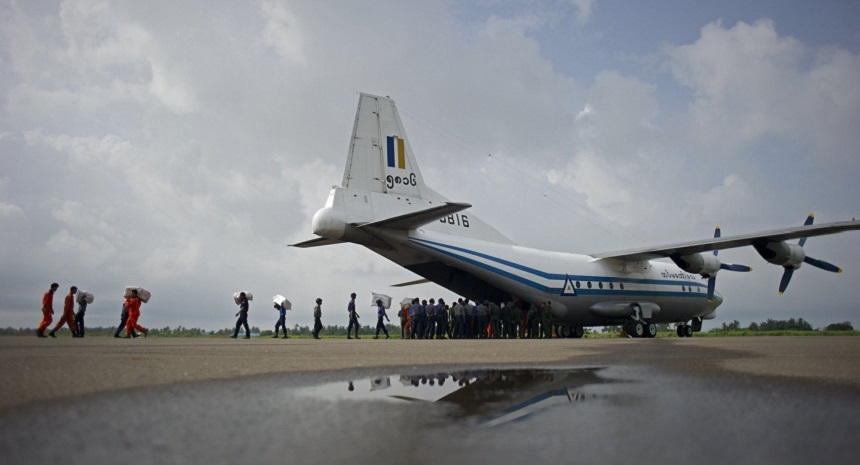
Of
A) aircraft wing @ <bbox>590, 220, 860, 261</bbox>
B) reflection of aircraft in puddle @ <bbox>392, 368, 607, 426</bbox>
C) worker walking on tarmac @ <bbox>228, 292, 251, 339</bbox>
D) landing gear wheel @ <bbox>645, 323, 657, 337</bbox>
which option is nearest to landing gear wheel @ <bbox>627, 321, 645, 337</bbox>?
landing gear wheel @ <bbox>645, 323, 657, 337</bbox>

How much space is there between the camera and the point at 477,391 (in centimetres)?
358

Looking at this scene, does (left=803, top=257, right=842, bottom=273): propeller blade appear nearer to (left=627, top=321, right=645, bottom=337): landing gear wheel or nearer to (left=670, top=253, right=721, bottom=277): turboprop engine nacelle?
(left=670, top=253, right=721, bottom=277): turboprop engine nacelle

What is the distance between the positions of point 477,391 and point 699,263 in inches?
798

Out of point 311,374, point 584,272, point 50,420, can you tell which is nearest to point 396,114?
point 584,272

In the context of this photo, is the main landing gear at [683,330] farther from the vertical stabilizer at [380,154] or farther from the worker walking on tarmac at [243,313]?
the worker walking on tarmac at [243,313]

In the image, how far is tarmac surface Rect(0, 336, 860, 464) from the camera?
1.98 m

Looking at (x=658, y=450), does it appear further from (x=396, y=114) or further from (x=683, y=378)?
(x=396, y=114)

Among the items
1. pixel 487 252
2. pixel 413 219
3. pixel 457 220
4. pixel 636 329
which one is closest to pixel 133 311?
pixel 413 219

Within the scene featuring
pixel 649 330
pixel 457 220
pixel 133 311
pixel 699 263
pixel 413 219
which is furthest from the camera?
pixel 649 330

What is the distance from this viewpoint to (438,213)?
14.7 m

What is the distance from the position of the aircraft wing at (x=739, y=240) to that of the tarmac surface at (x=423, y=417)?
16159 mm

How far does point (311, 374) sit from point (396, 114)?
44.9 ft

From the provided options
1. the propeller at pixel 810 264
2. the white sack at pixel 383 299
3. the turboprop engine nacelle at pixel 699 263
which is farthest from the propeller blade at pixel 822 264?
the white sack at pixel 383 299

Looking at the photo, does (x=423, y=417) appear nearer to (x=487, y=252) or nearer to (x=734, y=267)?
(x=487, y=252)
